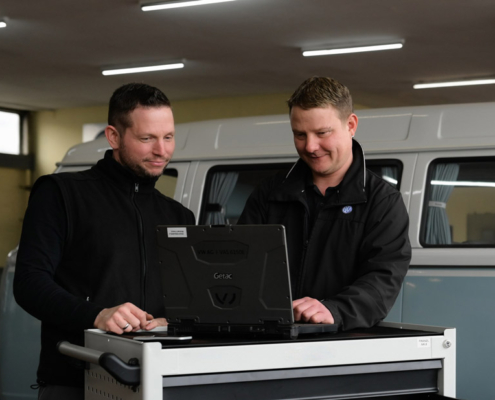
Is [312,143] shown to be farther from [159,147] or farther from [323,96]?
[159,147]

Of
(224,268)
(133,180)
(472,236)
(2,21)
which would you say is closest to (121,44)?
(2,21)

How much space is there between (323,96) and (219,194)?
9.92 feet

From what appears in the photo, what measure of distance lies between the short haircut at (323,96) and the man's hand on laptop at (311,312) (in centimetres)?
66

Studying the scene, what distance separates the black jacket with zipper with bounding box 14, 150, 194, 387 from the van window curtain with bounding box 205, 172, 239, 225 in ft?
8.83

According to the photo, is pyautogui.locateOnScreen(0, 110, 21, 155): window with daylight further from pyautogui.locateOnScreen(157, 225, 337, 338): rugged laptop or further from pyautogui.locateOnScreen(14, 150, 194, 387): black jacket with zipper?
pyautogui.locateOnScreen(157, 225, 337, 338): rugged laptop

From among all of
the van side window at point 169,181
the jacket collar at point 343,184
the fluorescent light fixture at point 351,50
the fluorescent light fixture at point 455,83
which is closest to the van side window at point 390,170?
the van side window at point 169,181

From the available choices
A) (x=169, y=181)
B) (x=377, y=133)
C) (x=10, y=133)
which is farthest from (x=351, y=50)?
(x=10, y=133)

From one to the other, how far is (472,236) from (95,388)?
3.04m

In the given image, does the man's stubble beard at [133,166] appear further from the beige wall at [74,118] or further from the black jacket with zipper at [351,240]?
the beige wall at [74,118]

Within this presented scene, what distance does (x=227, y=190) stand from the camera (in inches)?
220

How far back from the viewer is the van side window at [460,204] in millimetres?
4777

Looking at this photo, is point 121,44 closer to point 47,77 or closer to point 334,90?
point 47,77

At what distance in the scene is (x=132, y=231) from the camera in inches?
108

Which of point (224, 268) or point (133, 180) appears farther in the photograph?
point (133, 180)
